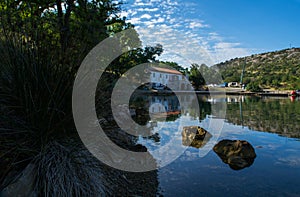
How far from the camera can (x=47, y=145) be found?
7.95 ft

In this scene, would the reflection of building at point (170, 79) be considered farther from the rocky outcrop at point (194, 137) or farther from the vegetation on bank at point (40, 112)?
the vegetation on bank at point (40, 112)

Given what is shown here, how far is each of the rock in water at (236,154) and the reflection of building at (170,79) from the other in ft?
106

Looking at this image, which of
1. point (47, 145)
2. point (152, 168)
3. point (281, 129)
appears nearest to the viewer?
point (47, 145)

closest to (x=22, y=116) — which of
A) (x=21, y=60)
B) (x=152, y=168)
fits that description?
(x=21, y=60)

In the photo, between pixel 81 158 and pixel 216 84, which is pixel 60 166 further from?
pixel 216 84

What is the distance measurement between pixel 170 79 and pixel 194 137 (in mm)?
37252

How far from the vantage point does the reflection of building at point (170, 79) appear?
38625 mm

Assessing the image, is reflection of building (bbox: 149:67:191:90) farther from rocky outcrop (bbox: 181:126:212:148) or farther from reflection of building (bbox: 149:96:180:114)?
rocky outcrop (bbox: 181:126:212:148)

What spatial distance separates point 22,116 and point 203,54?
695cm

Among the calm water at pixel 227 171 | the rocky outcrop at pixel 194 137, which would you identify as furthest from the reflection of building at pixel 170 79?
the calm water at pixel 227 171

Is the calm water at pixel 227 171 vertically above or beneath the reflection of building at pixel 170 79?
beneath

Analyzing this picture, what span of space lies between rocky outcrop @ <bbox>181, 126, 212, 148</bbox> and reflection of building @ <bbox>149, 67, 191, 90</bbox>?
3076cm

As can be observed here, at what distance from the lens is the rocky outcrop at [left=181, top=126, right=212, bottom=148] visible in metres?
6.20

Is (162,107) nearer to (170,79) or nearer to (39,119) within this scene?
(39,119)
